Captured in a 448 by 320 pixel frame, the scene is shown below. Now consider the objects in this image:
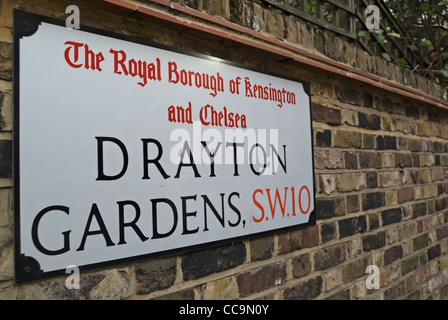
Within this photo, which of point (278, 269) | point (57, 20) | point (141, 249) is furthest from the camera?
point (278, 269)

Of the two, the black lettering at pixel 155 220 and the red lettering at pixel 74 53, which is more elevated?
the red lettering at pixel 74 53

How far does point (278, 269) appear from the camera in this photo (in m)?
1.95

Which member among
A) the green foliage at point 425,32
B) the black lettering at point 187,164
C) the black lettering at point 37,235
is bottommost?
the black lettering at point 37,235

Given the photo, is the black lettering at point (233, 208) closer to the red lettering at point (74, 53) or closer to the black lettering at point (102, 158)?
the black lettering at point (102, 158)

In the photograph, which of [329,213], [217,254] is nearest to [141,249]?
[217,254]

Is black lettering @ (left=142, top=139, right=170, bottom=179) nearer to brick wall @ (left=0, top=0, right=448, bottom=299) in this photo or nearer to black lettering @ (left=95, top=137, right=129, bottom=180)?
black lettering @ (left=95, top=137, right=129, bottom=180)

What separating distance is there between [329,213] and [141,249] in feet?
3.97

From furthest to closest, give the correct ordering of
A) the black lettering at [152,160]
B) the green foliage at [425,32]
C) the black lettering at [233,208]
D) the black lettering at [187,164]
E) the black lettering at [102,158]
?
1. the green foliage at [425,32]
2. the black lettering at [233,208]
3. the black lettering at [187,164]
4. the black lettering at [152,160]
5. the black lettering at [102,158]

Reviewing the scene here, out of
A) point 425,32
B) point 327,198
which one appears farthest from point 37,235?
point 425,32

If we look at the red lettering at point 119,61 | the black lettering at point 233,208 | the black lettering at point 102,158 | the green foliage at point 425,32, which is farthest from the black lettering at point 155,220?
the green foliage at point 425,32

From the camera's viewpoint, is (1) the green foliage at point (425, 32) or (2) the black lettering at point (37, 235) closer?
(2) the black lettering at point (37, 235)

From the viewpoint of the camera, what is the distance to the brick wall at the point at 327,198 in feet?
4.47

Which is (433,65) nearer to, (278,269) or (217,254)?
(278,269)

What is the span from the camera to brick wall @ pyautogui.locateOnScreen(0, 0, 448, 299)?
1.36 m
